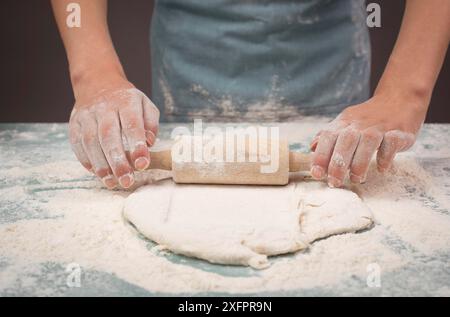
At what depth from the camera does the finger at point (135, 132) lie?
1.69 metres

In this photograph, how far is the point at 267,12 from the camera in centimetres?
233

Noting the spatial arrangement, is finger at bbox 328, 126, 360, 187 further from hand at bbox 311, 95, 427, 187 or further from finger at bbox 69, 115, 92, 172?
finger at bbox 69, 115, 92, 172

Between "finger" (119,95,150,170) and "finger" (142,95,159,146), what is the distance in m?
0.03

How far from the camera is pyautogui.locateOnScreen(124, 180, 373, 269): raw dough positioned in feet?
4.49

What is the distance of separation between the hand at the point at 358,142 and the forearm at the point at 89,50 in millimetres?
791

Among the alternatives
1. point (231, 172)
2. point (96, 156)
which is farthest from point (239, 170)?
point (96, 156)

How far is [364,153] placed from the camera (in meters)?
1.69

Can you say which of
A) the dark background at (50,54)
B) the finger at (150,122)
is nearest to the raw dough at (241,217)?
the finger at (150,122)

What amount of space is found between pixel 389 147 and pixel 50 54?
9.98 ft

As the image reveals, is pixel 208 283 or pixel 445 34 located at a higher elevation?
pixel 445 34

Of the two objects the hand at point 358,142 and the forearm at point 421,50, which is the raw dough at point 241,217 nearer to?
the hand at point 358,142

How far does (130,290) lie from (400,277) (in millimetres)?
621
